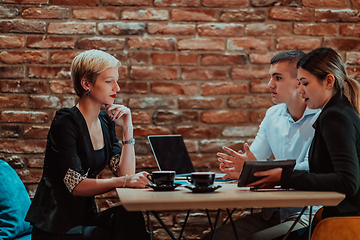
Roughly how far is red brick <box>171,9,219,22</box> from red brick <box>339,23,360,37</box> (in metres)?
0.90

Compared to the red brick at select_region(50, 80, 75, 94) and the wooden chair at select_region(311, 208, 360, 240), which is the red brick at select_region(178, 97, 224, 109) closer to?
the red brick at select_region(50, 80, 75, 94)

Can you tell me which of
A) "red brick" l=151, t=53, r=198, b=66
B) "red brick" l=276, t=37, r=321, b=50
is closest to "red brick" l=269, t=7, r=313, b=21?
"red brick" l=276, t=37, r=321, b=50

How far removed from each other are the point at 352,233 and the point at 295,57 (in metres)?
1.14

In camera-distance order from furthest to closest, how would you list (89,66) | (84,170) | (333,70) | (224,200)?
(89,66), (84,170), (333,70), (224,200)

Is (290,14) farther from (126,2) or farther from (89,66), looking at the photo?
(89,66)

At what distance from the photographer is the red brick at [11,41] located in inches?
95.4

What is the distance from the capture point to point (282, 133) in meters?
2.08

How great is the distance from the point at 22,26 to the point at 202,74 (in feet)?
4.09

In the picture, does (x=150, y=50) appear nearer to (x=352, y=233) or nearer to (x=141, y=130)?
(x=141, y=130)

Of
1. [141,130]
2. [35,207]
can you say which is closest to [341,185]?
[35,207]

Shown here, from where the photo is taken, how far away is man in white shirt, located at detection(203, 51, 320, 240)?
192cm

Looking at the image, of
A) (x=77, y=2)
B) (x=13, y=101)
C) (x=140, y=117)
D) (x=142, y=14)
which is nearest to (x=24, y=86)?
(x=13, y=101)

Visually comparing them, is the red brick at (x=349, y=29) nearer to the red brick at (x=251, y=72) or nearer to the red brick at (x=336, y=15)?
the red brick at (x=336, y=15)

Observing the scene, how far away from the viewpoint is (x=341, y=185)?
4.08 ft
